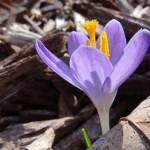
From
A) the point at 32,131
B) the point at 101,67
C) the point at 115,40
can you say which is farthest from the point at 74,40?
the point at 32,131

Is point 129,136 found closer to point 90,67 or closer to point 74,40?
point 90,67

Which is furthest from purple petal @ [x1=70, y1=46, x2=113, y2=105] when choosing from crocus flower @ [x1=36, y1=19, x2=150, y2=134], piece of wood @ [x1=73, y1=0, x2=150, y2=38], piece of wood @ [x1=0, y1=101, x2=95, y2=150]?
piece of wood @ [x1=73, y1=0, x2=150, y2=38]

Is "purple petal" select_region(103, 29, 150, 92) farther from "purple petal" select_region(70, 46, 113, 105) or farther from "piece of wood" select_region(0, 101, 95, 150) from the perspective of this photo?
"piece of wood" select_region(0, 101, 95, 150)

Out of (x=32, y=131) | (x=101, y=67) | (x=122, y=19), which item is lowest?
(x=32, y=131)

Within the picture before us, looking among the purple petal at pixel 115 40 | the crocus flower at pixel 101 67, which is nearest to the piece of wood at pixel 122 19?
the purple petal at pixel 115 40

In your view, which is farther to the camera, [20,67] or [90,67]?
[20,67]

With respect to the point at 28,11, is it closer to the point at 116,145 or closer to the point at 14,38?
the point at 14,38
